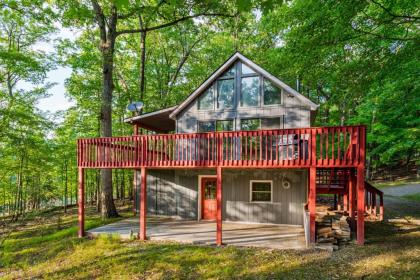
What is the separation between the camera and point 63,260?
7805mm

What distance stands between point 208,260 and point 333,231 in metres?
3.95

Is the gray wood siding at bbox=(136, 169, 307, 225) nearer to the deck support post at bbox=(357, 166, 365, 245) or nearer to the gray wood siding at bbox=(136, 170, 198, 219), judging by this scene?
the gray wood siding at bbox=(136, 170, 198, 219)

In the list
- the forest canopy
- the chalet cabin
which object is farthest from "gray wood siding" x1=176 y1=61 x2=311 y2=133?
the forest canopy

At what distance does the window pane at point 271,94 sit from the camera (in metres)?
10.7

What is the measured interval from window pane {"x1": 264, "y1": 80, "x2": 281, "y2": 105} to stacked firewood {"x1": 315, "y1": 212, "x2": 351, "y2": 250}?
5.08m

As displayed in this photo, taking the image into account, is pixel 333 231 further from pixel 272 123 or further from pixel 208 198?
pixel 208 198

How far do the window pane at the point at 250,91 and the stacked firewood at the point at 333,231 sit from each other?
214 inches

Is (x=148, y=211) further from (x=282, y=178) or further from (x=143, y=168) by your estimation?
(x=282, y=178)

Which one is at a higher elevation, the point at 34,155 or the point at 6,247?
the point at 34,155

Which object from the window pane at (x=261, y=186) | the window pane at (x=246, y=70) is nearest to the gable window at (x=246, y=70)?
the window pane at (x=246, y=70)

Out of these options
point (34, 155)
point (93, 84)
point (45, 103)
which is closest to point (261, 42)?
point (93, 84)

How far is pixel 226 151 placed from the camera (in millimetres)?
8438

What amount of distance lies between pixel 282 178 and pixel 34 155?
13653 millimetres

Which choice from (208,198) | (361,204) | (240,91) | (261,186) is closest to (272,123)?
(240,91)
